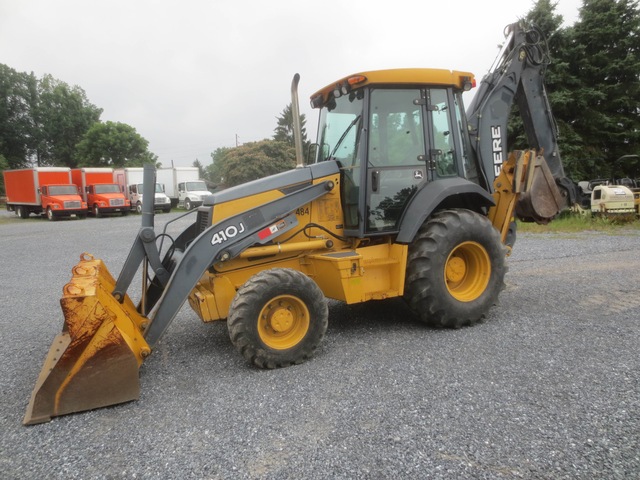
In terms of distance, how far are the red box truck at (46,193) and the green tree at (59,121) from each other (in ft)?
115

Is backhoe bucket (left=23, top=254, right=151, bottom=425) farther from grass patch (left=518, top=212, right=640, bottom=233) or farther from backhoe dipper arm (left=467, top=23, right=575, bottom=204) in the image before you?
grass patch (left=518, top=212, right=640, bottom=233)

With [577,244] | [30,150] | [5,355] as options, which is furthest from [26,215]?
[30,150]

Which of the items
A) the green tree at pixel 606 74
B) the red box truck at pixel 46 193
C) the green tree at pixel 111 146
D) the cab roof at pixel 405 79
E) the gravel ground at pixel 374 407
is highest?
the green tree at pixel 111 146

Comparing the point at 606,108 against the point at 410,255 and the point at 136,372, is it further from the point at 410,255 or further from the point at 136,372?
the point at 136,372

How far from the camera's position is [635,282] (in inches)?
254

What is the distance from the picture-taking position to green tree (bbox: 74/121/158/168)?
181 feet

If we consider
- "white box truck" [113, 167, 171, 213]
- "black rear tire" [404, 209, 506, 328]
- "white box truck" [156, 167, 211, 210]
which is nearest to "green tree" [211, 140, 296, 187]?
"white box truck" [156, 167, 211, 210]

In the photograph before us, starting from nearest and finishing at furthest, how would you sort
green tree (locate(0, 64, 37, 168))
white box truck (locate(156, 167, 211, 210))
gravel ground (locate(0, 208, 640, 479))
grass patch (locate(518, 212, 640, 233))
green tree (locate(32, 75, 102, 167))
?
gravel ground (locate(0, 208, 640, 479))
grass patch (locate(518, 212, 640, 233))
white box truck (locate(156, 167, 211, 210))
green tree (locate(0, 64, 37, 168))
green tree (locate(32, 75, 102, 167))

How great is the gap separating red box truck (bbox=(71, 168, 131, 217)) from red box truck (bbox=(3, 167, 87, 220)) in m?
0.69

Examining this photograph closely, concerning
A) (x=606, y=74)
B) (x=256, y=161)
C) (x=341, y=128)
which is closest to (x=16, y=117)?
(x=256, y=161)

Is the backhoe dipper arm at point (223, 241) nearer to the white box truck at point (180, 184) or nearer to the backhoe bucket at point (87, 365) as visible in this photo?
the backhoe bucket at point (87, 365)

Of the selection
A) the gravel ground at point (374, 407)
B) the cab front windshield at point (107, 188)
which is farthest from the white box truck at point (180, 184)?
the gravel ground at point (374, 407)

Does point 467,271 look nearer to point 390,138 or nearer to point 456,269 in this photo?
point 456,269

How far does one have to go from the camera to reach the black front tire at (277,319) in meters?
3.81
